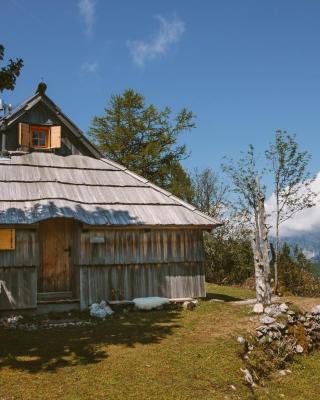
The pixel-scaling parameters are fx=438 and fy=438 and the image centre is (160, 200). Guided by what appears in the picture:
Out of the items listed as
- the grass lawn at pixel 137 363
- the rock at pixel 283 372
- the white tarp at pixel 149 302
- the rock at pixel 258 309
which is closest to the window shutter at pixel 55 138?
A: the white tarp at pixel 149 302

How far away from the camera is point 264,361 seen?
467 inches

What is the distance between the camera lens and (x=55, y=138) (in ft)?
65.5

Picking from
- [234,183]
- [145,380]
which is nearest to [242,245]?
[234,183]

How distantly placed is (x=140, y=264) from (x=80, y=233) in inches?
107

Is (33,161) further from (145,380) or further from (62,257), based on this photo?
(145,380)

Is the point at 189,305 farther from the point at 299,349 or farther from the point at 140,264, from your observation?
the point at 299,349

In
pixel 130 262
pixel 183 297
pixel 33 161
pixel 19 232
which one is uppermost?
pixel 33 161

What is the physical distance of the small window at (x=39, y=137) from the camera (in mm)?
20016

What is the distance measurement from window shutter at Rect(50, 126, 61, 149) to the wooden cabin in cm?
5

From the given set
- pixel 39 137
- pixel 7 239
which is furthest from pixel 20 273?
pixel 39 137

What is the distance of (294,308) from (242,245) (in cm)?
1741

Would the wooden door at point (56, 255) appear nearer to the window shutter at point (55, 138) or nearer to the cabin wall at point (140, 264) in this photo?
the cabin wall at point (140, 264)

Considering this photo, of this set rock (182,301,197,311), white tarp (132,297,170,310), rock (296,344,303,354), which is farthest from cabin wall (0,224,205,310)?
rock (296,344,303,354)

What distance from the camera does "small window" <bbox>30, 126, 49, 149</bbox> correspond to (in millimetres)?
20016
